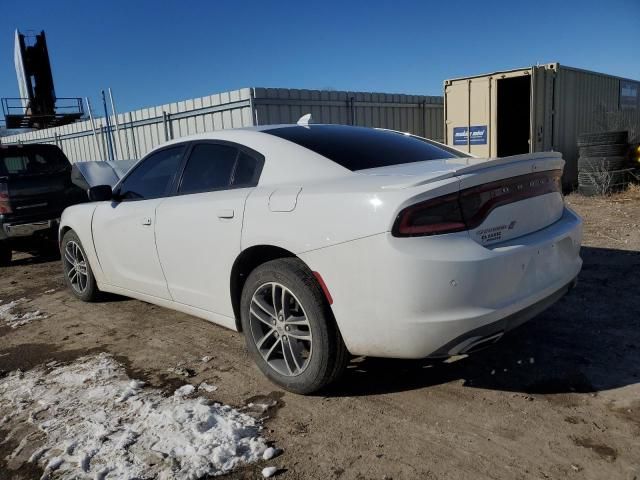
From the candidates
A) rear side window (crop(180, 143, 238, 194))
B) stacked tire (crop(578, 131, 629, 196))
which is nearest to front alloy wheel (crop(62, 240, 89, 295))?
rear side window (crop(180, 143, 238, 194))

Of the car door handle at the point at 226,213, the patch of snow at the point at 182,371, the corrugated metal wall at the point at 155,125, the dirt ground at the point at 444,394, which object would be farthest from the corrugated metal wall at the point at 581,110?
the patch of snow at the point at 182,371

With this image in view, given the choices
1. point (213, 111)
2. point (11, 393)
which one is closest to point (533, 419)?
point (11, 393)

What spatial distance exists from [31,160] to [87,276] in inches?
158

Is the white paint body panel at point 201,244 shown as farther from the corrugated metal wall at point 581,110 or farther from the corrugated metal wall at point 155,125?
the corrugated metal wall at point 581,110

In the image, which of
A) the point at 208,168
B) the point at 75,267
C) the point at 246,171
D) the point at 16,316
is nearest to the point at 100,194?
the point at 75,267

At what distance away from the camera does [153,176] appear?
413 centimetres

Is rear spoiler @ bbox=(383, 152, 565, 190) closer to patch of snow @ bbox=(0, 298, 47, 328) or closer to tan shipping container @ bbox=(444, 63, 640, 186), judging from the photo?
patch of snow @ bbox=(0, 298, 47, 328)

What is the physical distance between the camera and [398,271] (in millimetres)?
2359

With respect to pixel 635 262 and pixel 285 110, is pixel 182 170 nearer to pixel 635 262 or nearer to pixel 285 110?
pixel 635 262

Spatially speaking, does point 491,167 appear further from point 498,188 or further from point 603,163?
point 603,163

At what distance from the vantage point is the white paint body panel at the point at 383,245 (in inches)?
93.2

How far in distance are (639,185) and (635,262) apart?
17.8 feet

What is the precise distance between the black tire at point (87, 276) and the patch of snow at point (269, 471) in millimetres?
3367

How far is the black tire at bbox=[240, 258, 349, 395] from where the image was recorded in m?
2.70
